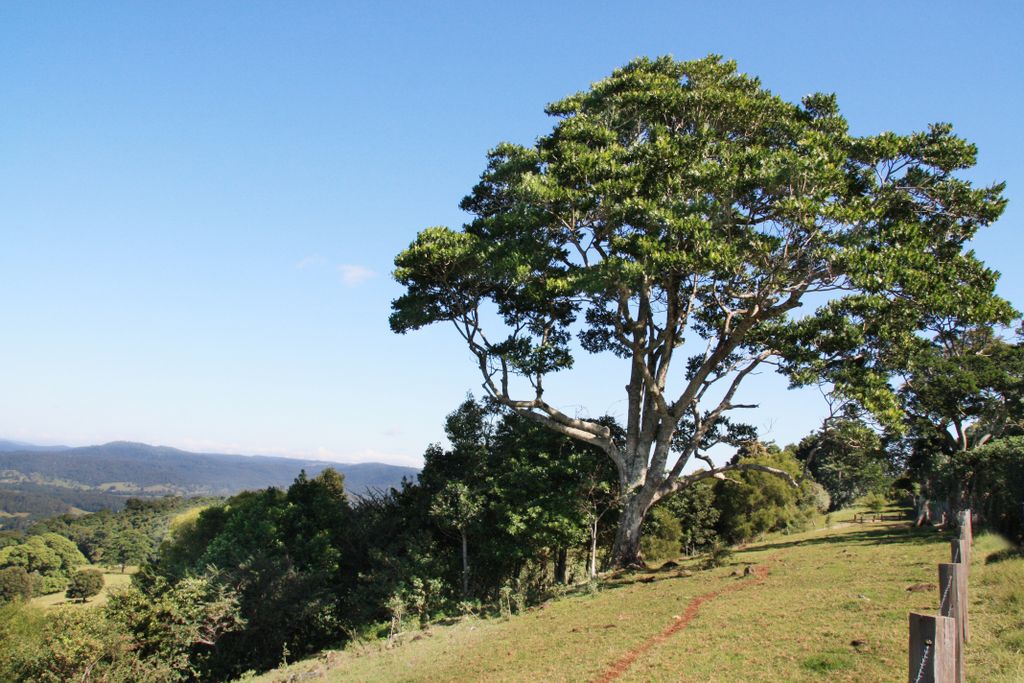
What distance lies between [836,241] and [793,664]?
38.5 ft

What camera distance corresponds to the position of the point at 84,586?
84.8 metres

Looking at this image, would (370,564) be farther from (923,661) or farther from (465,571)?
(923,661)

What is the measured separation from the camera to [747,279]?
19.1 m

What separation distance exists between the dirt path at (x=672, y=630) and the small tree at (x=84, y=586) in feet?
308

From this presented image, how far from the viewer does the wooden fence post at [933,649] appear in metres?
4.53

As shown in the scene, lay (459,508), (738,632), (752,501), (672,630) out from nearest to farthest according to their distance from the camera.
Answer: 1. (738,632)
2. (672,630)
3. (459,508)
4. (752,501)

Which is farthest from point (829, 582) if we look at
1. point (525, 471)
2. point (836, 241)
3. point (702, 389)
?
Result: point (525, 471)

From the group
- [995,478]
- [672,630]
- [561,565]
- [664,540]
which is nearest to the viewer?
[672,630]

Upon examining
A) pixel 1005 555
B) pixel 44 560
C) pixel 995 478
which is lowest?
pixel 44 560

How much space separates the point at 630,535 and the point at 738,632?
1098cm

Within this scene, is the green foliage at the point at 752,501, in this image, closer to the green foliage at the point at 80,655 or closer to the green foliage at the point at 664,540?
the green foliage at the point at 664,540

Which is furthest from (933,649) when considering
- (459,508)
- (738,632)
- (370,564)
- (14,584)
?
(14,584)

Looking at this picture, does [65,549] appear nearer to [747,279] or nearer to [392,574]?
[392,574]

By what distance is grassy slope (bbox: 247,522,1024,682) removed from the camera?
9961 millimetres
